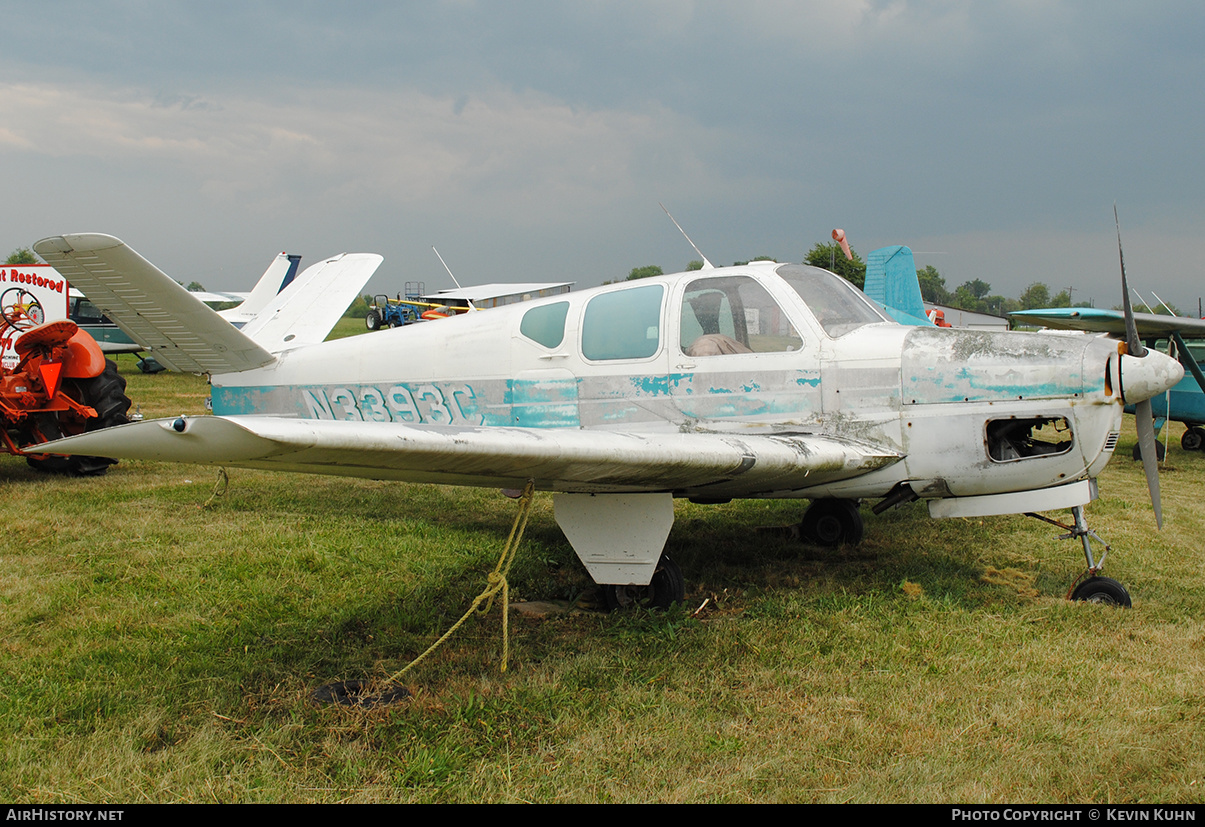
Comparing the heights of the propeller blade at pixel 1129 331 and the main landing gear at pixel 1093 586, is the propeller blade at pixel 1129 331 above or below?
above

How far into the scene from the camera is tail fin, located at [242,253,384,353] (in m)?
6.86

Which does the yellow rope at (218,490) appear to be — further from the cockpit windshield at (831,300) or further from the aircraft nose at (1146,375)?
the aircraft nose at (1146,375)

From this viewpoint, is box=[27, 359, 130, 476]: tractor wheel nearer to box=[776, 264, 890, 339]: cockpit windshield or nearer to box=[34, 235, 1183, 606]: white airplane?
box=[34, 235, 1183, 606]: white airplane

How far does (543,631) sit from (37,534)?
4421 millimetres

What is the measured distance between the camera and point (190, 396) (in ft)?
53.8

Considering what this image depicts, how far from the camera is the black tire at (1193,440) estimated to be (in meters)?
12.1

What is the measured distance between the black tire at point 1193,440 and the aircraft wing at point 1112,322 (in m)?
1.56

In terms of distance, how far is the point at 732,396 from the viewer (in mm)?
4809

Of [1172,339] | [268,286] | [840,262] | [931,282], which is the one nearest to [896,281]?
[1172,339]

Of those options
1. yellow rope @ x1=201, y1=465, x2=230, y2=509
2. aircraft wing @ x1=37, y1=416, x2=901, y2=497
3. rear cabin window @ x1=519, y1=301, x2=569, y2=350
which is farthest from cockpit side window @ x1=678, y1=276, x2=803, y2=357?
yellow rope @ x1=201, y1=465, x2=230, y2=509

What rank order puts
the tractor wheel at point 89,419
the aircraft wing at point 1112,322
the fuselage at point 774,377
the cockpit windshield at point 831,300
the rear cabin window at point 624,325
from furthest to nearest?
1. the aircraft wing at point 1112,322
2. the tractor wheel at point 89,419
3. the rear cabin window at point 624,325
4. the cockpit windshield at point 831,300
5. the fuselage at point 774,377

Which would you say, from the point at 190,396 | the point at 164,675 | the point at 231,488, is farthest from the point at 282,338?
the point at 190,396

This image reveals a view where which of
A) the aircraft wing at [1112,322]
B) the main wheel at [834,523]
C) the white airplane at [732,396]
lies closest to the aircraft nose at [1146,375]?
the white airplane at [732,396]

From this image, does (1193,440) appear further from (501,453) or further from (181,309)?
(181,309)
